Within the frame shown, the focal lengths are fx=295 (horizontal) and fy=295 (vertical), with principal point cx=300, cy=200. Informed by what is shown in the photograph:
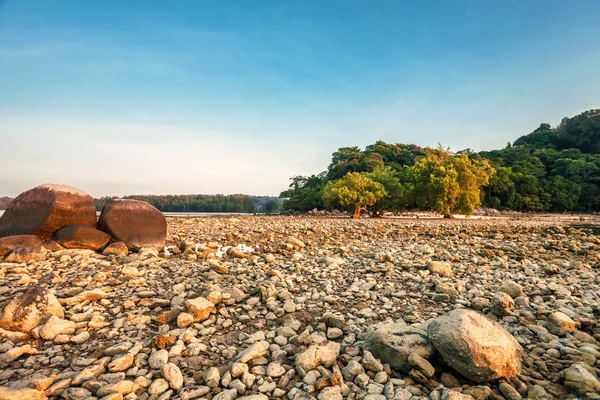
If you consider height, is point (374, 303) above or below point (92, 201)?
below

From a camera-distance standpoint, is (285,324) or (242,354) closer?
(242,354)

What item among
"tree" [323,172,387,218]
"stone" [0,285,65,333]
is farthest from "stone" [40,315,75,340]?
"tree" [323,172,387,218]

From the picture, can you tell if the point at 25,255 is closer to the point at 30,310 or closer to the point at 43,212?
the point at 43,212

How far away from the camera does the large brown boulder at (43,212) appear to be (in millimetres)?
8469

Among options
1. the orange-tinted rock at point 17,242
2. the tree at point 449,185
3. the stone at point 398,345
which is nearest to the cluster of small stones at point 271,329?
the stone at point 398,345

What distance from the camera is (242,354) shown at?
3.52 metres

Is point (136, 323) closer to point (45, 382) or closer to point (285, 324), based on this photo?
point (45, 382)

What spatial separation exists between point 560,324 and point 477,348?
219cm

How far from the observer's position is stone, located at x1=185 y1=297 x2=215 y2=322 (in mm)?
Result: 4406

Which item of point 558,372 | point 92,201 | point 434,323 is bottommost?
point 558,372

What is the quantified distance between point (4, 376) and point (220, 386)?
2285mm

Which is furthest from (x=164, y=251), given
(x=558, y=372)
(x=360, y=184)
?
(x=360, y=184)

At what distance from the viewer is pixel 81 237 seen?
8.52 m

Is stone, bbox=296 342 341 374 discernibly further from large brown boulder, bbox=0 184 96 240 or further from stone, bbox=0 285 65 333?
large brown boulder, bbox=0 184 96 240
